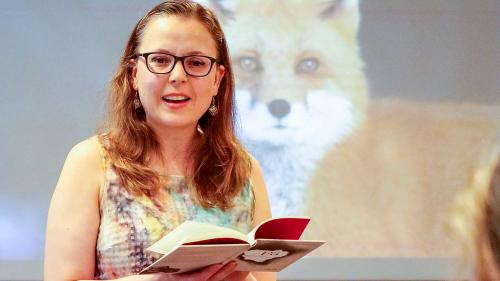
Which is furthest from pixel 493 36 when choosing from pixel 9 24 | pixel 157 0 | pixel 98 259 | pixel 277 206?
pixel 98 259

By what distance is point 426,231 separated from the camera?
3.76 metres

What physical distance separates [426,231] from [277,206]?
72 cm

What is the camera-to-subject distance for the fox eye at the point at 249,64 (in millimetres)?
3672

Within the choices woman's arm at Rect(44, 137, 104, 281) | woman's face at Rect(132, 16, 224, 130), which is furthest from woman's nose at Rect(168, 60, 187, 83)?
woman's arm at Rect(44, 137, 104, 281)

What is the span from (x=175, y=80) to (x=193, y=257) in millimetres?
437

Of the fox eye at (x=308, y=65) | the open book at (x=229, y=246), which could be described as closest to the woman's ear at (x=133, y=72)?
the open book at (x=229, y=246)

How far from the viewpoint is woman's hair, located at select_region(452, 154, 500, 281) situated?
81 centimetres

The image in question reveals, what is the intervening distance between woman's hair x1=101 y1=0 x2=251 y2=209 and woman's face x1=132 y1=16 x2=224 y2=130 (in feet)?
0.09

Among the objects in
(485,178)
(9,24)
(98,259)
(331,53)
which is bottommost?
(98,259)

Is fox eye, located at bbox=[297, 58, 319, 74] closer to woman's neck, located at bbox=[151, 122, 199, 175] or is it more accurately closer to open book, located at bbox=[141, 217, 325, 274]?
woman's neck, located at bbox=[151, 122, 199, 175]

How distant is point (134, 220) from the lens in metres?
1.81

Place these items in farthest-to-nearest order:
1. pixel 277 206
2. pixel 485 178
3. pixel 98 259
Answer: pixel 277 206 → pixel 98 259 → pixel 485 178

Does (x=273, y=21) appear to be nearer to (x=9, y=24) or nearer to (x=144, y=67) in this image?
(x=9, y=24)

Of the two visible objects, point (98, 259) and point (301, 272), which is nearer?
point (98, 259)
